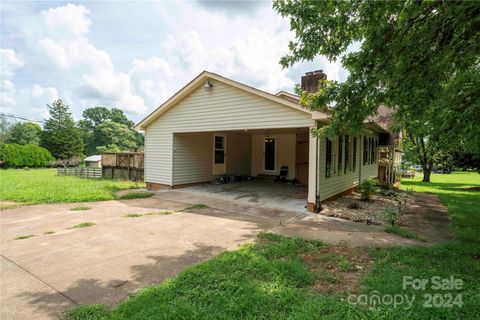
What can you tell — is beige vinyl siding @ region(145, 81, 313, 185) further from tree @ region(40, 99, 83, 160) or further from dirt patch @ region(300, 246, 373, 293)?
tree @ region(40, 99, 83, 160)

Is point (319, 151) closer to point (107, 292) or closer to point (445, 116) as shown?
point (445, 116)

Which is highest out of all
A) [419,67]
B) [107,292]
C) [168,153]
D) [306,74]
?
[306,74]

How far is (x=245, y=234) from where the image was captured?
16.6ft

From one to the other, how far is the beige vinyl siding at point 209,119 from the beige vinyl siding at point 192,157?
102 millimetres

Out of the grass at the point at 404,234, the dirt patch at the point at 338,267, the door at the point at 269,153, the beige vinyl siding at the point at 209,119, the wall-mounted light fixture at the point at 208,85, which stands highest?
the wall-mounted light fixture at the point at 208,85

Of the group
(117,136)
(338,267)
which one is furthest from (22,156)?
(338,267)

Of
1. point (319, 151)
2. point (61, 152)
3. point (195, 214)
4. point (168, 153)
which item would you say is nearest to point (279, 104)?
point (319, 151)

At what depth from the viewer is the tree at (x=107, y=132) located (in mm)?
46031

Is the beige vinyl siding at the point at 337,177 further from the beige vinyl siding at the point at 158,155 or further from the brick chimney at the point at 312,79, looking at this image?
the beige vinyl siding at the point at 158,155

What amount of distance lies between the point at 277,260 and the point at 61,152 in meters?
41.0

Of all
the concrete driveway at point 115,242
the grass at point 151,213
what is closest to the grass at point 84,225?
the concrete driveway at point 115,242

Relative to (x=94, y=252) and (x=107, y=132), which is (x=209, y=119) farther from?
(x=107, y=132)

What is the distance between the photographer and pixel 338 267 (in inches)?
136

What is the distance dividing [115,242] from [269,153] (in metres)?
10.2
